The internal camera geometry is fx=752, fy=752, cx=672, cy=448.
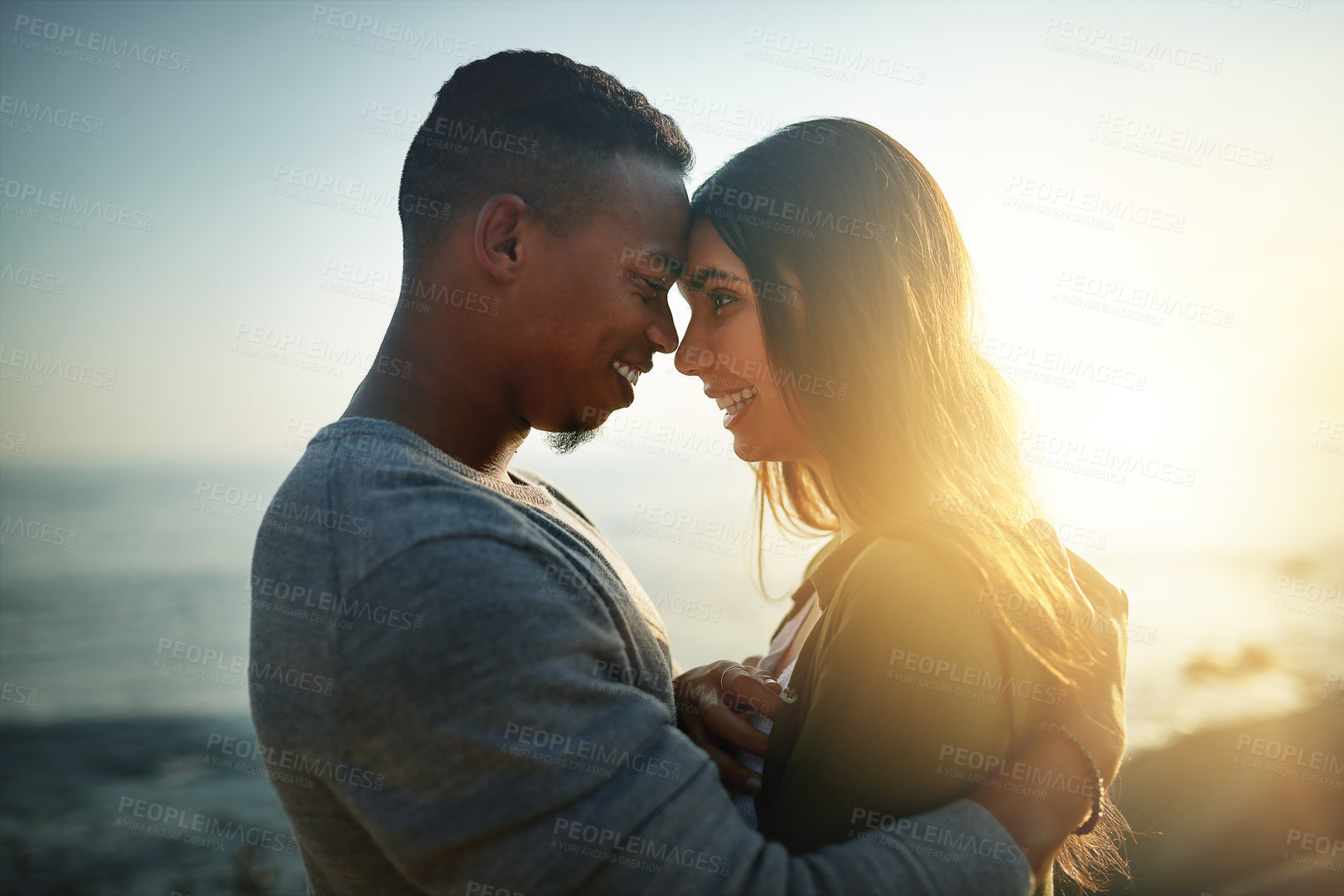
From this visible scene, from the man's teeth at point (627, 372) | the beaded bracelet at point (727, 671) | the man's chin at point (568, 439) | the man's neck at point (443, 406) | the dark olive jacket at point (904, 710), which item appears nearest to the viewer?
the dark olive jacket at point (904, 710)

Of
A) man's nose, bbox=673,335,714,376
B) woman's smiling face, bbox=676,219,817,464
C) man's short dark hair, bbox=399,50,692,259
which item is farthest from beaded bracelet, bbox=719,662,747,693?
man's short dark hair, bbox=399,50,692,259

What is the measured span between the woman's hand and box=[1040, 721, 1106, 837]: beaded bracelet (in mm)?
642

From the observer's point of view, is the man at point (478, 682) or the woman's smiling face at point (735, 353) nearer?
the man at point (478, 682)

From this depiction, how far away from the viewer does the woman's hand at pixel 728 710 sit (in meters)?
1.81

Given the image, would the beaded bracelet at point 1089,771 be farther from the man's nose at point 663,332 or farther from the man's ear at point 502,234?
the man's ear at point 502,234

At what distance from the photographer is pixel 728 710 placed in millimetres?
1934

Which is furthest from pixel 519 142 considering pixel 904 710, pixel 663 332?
pixel 904 710

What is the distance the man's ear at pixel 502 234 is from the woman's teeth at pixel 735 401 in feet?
2.67

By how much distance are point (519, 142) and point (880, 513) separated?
1385 millimetres

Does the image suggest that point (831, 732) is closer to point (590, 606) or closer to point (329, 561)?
point (590, 606)

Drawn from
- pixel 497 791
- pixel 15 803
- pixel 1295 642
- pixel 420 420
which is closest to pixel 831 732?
pixel 497 791

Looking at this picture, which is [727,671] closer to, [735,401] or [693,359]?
[735,401]

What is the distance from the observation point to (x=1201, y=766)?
5.02m

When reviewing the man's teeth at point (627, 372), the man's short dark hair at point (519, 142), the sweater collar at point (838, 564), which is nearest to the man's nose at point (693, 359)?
the man's teeth at point (627, 372)
